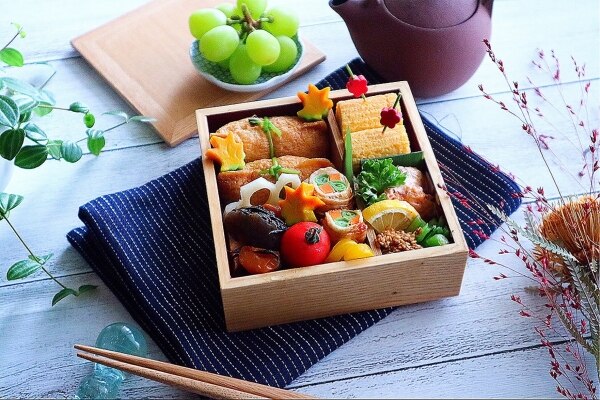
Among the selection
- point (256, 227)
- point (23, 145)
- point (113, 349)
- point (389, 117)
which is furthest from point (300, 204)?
point (23, 145)

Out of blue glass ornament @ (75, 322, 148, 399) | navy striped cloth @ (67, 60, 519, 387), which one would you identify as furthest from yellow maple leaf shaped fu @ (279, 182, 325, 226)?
blue glass ornament @ (75, 322, 148, 399)

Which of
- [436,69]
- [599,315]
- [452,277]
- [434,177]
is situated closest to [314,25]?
[436,69]

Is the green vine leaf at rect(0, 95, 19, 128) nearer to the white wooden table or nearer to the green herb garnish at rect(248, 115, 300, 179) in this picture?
→ the white wooden table

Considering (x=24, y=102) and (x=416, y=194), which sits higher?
(x=24, y=102)

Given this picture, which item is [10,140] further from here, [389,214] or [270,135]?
[389,214]

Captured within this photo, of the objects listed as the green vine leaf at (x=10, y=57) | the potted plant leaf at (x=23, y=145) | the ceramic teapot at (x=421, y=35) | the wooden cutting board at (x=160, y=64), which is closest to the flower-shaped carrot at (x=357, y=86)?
the ceramic teapot at (x=421, y=35)
